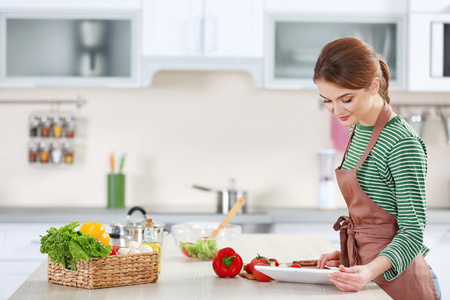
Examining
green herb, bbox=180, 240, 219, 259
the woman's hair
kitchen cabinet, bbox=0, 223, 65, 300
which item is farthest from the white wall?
the woman's hair

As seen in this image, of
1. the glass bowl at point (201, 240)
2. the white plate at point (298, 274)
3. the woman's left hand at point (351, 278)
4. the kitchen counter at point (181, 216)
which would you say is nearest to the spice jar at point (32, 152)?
the kitchen counter at point (181, 216)

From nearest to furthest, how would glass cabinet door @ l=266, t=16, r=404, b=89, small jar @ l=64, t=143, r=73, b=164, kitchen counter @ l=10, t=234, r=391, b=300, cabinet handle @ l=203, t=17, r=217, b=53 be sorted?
kitchen counter @ l=10, t=234, r=391, b=300 < cabinet handle @ l=203, t=17, r=217, b=53 < glass cabinet door @ l=266, t=16, r=404, b=89 < small jar @ l=64, t=143, r=73, b=164

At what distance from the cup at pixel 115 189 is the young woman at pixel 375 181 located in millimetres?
2047

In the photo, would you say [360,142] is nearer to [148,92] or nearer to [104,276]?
[104,276]

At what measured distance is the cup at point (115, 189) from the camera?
373 centimetres

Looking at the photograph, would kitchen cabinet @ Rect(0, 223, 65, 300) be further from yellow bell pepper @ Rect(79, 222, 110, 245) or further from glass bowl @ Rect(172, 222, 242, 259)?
yellow bell pepper @ Rect(79, 222, 110, 245)

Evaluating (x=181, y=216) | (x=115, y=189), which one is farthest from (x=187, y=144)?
(x=181, y=216)

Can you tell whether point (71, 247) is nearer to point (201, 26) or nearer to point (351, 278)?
point (351, 278)

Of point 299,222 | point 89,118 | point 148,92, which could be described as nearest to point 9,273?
point 89,118

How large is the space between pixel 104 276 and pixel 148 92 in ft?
7.85

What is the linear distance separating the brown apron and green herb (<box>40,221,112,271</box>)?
74cm

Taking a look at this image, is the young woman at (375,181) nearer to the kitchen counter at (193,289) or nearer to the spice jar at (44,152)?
the kitchen counter at (193,289)

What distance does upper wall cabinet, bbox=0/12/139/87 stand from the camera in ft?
11.8

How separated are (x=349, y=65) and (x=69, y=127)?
251cm
